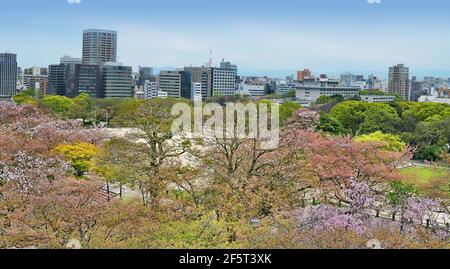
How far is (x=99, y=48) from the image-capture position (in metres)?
34.1

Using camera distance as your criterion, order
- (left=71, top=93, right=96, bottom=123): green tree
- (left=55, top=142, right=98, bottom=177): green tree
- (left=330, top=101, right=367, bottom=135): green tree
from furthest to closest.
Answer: (left=71, top=93, right=96, bottom=123): green tree < (left=330, top=101, right=367, bottom=135): green tree < (left=55, top=142, right=98, bottom=177): green tree

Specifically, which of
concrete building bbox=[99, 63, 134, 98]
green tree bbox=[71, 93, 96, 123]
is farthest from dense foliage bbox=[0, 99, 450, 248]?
concrete building bbox=[99, 63, 134, 98]

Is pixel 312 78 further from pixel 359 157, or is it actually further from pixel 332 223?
pixel 332 223

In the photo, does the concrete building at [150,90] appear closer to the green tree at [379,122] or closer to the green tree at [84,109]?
the green tree at [84,109]

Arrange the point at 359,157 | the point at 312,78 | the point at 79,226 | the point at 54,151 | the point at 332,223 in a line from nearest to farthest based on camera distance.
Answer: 1. the point at 79,226
2. the point at 332,223
3. the point at 359,157
4. the point at 54,151
5. the point at 312,78

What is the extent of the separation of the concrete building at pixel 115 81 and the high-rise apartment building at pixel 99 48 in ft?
2.54

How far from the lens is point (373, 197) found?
862cm

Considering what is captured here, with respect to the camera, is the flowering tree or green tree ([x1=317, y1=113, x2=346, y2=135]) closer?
the flowering tree

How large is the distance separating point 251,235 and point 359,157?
5.40m

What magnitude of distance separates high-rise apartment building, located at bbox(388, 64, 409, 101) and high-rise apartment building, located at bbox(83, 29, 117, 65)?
27.6m

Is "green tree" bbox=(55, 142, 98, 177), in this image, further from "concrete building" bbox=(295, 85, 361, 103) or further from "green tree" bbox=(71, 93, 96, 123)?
"concrete building" bbox=(295, 85, 361, 103)

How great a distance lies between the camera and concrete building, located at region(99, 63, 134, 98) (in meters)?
34.2

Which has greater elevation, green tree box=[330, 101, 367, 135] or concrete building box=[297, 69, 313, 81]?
concrete building box=[297, 69, 313, 81]
